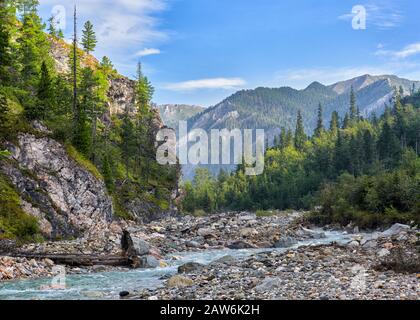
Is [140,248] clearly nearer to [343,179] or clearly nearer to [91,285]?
[91,285]

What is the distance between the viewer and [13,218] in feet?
98.8

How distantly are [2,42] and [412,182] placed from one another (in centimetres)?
4336

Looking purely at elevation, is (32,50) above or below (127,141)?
above

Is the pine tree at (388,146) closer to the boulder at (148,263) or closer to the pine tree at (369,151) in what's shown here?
the pine tree at (369,151)

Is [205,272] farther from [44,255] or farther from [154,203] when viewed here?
[154,203]

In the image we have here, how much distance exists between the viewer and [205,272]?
2083 centimetres

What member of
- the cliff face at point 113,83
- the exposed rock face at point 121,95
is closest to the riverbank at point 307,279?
the cliff face at point 113,83

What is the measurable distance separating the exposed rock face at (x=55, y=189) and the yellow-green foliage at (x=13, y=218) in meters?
0.80

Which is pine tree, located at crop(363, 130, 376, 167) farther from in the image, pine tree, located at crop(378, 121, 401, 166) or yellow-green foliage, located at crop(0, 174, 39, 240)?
yellow-green foliage, located at crop(0, 174, 39, 240)

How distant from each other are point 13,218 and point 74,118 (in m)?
20.6

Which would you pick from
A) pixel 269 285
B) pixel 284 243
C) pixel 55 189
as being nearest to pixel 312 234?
pixel 284 243

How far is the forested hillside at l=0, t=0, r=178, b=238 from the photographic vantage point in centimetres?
3502

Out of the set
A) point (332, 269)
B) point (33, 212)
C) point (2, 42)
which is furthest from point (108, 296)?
point (2, 42)

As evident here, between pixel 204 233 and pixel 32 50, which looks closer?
pixel 204 233
